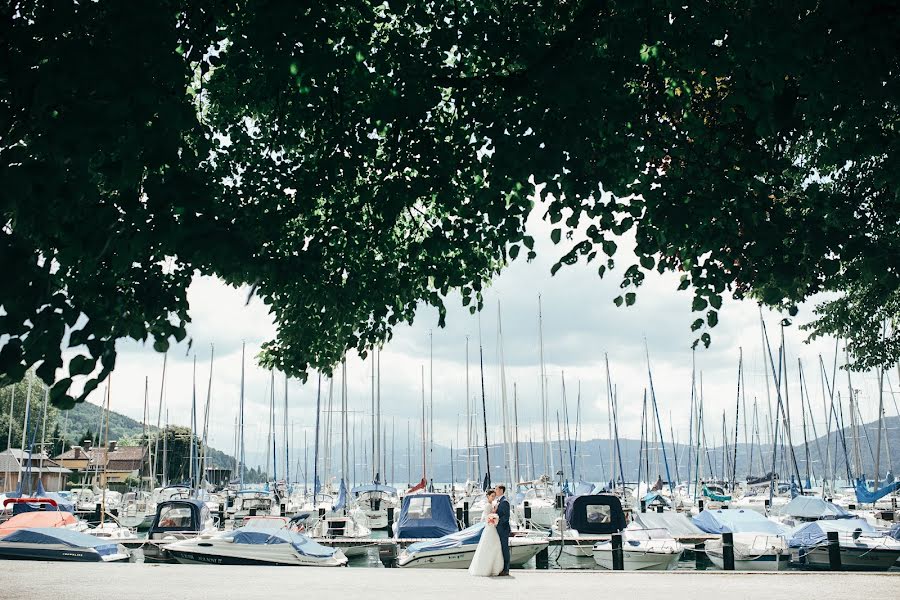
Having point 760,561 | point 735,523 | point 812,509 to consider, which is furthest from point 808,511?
point 760,561

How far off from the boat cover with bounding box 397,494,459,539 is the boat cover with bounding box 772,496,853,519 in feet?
56.7

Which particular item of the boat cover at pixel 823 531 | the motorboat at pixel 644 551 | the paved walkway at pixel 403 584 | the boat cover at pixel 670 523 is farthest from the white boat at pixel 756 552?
the paved walkway at pixel 403 584

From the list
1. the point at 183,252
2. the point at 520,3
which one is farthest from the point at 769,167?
the point at 183,252

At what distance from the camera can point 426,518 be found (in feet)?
87.4

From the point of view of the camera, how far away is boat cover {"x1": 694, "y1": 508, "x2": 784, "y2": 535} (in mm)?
26884

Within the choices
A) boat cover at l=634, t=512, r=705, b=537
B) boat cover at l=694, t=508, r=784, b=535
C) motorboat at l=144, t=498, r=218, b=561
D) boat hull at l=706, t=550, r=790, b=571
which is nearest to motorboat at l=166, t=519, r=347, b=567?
motorboat at l=144, t=498, r=218, b=561

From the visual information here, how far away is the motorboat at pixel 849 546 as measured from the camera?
23875 millimetres

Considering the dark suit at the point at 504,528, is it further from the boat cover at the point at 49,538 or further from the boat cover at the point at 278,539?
the boat cover at the point at 49,538

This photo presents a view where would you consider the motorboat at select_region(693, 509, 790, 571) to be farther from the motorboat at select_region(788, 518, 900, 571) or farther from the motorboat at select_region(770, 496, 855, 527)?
the motorboat at select_region(770, 496, 855, 527)

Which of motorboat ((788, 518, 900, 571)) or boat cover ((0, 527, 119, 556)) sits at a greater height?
boat cover ((0, 527, 119, 556))

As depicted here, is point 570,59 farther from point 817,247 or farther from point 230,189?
point 230,189

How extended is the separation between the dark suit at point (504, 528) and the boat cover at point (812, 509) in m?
23.9

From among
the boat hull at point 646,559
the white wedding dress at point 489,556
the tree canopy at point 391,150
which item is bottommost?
the boat hull at point 646,559

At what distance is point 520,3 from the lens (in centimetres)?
892
